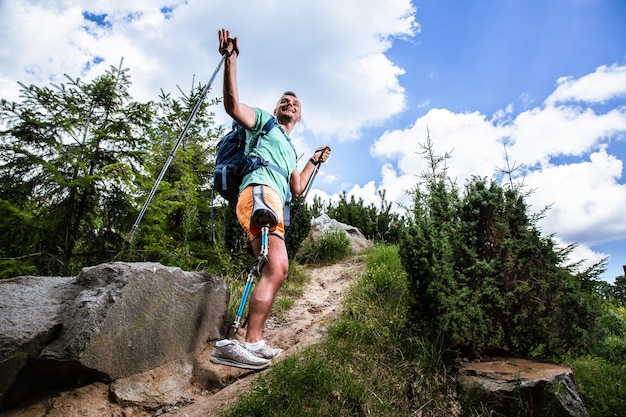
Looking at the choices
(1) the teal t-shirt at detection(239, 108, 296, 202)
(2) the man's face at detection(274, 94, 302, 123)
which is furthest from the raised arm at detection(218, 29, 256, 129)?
(2) the man's face at detection(274, 94, 302, 123)

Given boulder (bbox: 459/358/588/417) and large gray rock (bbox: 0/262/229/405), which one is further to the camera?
large gray rock (bbox: 0/262/229/405)

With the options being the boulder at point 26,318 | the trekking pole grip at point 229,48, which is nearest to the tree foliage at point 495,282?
the trekking pole grip at point 229,48

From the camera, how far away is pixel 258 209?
9.29 ft

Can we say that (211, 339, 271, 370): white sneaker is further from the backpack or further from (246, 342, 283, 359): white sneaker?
the backpack

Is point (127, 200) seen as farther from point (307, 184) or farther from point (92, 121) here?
point (307, 184)

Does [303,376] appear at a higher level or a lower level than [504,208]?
lower

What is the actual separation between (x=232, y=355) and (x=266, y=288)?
540mm

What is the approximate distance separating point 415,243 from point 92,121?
420cm

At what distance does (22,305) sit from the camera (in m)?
2.92

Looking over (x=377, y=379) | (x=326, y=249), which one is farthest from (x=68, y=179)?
(x=326, y=249)

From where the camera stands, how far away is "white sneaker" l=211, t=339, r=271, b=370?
2740mm

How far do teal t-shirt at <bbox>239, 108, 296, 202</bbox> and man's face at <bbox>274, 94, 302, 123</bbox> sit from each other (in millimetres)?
334

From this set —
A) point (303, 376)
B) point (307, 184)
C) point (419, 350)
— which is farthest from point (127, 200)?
point (419, 350)

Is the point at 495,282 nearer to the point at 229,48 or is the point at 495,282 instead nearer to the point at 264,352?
the point at 264,352
